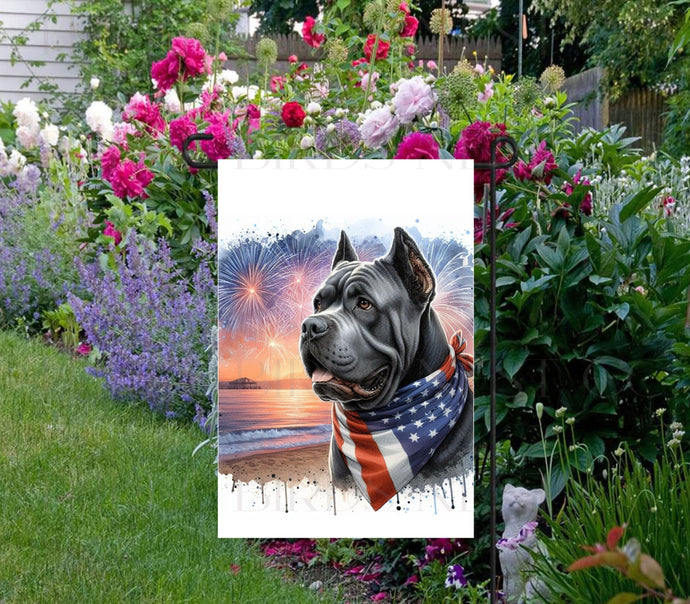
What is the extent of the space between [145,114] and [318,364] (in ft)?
11.4

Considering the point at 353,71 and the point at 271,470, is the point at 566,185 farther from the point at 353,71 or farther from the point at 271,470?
the point at 353,71

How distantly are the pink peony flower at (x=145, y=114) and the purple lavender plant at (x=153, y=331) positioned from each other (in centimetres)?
100

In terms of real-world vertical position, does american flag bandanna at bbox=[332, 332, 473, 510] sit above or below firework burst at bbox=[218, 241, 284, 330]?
below

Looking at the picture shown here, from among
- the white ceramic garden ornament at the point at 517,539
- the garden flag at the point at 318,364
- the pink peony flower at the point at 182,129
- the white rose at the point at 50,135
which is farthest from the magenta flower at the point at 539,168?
the white rose at the point at 50,135

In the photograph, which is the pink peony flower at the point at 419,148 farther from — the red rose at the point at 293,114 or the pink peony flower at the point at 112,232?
the pink peony flower at the point at 112,232

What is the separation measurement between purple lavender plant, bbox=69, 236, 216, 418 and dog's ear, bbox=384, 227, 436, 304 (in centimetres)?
181

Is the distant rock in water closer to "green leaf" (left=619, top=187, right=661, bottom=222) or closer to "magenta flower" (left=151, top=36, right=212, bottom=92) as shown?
"green leaf" (left=619, top=187, right=661, bottom=222)

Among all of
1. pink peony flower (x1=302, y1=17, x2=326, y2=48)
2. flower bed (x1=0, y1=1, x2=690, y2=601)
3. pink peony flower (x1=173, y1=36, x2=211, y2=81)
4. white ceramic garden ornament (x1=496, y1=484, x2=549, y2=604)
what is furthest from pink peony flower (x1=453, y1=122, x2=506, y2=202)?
pink peony flower (x1=302, y1=17, x2=326, y2=48)

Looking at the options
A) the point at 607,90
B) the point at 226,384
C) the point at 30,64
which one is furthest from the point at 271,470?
the point at 607,90

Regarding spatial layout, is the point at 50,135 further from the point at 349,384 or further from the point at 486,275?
the point at 349,384

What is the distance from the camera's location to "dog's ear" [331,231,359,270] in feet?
7.10

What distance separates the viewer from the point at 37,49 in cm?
1044

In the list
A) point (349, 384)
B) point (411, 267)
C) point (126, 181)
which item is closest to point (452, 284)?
point (411, 267)

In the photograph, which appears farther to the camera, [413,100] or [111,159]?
[111,159]
